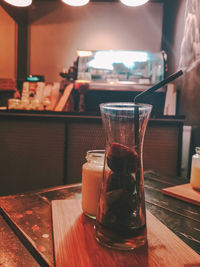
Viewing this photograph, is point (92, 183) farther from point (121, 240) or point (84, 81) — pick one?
point (84, 81)

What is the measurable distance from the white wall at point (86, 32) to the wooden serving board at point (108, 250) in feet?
16.4

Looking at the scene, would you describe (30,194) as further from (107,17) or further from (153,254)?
(107,17)

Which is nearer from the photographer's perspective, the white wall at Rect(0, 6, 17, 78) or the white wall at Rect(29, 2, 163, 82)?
the white wall at Rect(0, 6, 17, 78)

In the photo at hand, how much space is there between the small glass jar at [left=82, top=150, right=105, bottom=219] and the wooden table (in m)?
0.11

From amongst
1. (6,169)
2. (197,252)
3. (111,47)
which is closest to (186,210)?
(197,252)

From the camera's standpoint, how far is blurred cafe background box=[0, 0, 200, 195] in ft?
8.40

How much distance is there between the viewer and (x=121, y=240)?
50 cm

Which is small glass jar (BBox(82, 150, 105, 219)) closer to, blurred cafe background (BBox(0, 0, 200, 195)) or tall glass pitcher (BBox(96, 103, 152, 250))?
tall glass pitcher (BBox(96, 103, 152, 250))

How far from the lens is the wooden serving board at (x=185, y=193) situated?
84 cm

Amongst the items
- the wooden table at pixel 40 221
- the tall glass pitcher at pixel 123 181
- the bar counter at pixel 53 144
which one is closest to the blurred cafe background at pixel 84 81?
the bar counter at pixel 53 144

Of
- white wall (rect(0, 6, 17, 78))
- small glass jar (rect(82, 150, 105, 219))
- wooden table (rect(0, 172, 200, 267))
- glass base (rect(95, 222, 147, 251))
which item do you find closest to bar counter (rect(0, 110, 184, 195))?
wooden table (rect(0, 172, 200, 267))

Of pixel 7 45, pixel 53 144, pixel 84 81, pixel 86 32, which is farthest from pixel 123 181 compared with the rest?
pixel 86 32

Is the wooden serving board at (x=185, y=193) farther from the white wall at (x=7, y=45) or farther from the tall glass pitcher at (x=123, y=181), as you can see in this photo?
the white wall at (x=7, y=45)

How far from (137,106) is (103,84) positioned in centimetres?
348
